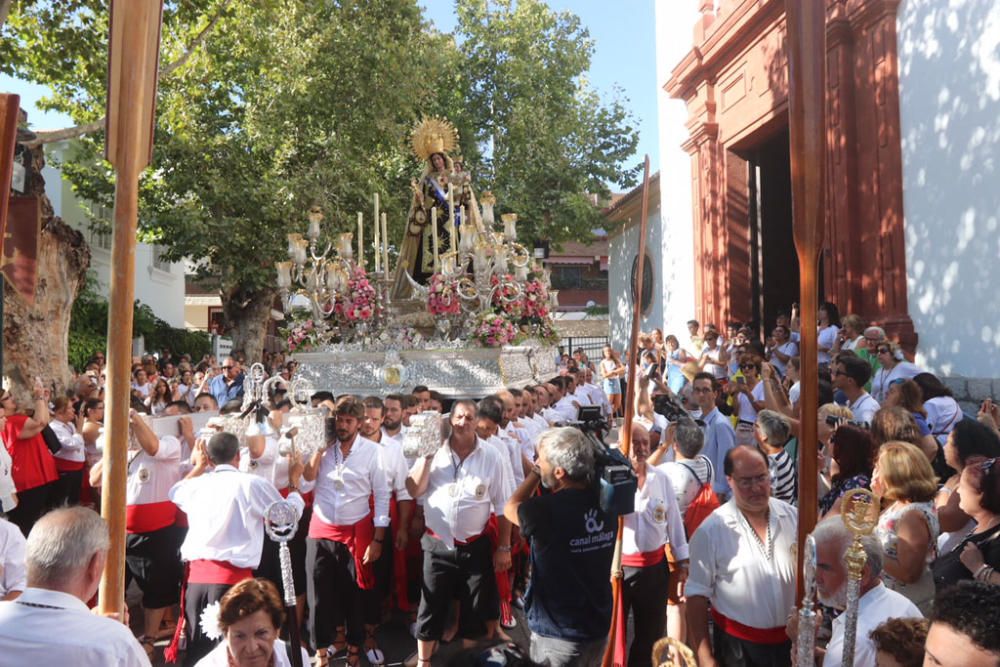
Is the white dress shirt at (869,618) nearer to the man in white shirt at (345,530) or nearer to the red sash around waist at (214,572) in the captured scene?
the red sash around waist at (214,572)

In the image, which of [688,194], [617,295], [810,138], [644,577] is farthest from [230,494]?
[617,295]

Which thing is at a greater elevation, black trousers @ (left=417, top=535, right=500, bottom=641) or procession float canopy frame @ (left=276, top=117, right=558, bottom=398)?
procession float canopy frame @ (left=276, top=117, right=558, bottom=398)

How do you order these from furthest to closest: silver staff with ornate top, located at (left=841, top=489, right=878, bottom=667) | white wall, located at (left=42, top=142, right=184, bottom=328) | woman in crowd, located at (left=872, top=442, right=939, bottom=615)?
white wall, located at (left=42, top=142, right=184, bottom=328), woman in crowd, located at (left=872, top=442, right=939, bottom=615), silver staff with ornate top, located at (left=841, top=489, right=878, bottom=667)

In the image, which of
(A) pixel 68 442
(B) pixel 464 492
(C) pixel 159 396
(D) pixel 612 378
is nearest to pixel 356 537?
(B) pixel 464 492

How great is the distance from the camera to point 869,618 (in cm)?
264

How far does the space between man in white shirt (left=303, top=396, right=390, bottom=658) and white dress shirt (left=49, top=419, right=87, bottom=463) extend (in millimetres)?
3071

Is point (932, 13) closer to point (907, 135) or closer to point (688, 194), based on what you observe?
point (907, 135)

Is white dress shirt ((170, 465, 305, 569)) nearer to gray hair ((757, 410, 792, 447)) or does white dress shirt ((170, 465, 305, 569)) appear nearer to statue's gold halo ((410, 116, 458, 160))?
gray hair ((757, 410, 792, 447))

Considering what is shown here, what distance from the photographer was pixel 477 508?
5.05 meters

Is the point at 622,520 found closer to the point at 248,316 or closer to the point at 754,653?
the point at 754,653

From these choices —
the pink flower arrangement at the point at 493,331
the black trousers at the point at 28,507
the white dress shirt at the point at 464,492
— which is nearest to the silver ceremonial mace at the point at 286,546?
the white dress shirt at the point at 464,492

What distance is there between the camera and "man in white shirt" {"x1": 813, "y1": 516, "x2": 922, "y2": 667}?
2590 millimetres

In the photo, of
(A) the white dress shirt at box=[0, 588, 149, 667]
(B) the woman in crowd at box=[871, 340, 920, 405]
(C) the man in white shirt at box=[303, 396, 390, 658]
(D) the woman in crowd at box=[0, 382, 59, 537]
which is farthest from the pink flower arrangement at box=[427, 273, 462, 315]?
(A) the white dress shirt at box=[0, 588, 149, 667]

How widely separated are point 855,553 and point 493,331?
27.9ft
